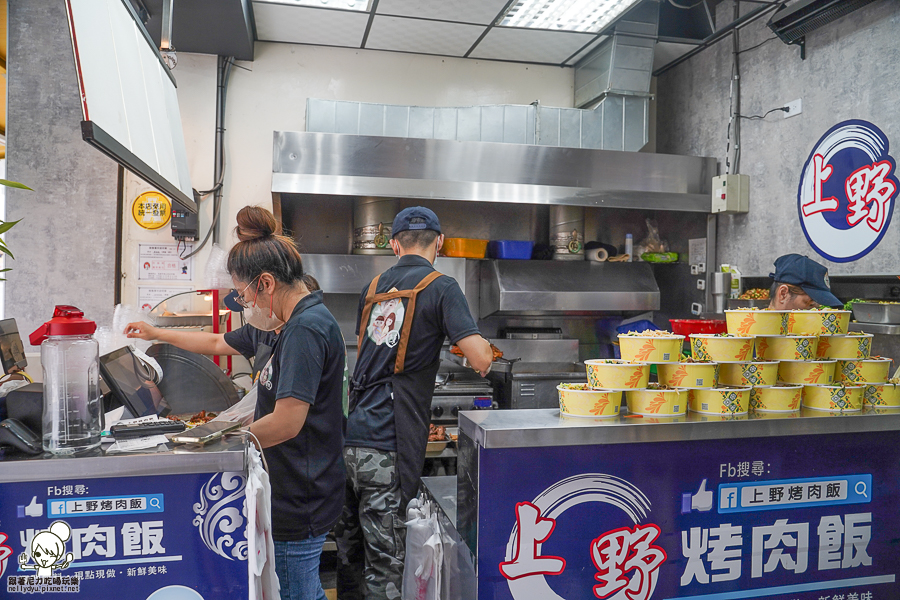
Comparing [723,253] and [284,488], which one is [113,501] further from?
[723,253]

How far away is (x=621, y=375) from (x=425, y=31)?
10.9 feet

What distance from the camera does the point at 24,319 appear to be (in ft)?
12.1

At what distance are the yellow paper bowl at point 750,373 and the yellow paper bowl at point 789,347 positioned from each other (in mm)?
47

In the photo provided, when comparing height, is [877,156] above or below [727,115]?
below

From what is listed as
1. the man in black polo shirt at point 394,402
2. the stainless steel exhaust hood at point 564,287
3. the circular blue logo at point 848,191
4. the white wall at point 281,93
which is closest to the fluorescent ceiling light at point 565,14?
the white wall at point 281,93

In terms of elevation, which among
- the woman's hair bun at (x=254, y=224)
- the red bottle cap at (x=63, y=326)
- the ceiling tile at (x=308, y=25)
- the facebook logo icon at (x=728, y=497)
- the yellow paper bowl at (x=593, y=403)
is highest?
the ceiling tile at (x=308, y=25)

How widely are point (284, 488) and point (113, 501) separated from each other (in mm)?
471

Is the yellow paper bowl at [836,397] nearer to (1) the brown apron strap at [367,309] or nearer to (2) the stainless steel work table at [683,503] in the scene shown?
(2) the stainless steel work table at [683,503]

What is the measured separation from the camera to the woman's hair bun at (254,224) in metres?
1.82

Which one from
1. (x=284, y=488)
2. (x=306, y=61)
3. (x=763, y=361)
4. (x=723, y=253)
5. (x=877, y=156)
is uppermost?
(x=306, y=61)

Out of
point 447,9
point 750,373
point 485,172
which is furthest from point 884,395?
point 447,9

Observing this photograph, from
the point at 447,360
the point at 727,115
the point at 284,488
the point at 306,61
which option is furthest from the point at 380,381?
the point at 727,115

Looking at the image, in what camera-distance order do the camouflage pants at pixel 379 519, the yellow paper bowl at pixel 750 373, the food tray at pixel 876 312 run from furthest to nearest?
the food tray at pixel 876 312
the camouflage pants at pixel 379 519
the yellow paper bowl at pixel 750 373

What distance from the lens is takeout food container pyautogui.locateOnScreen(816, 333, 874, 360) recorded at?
1.90 meters
